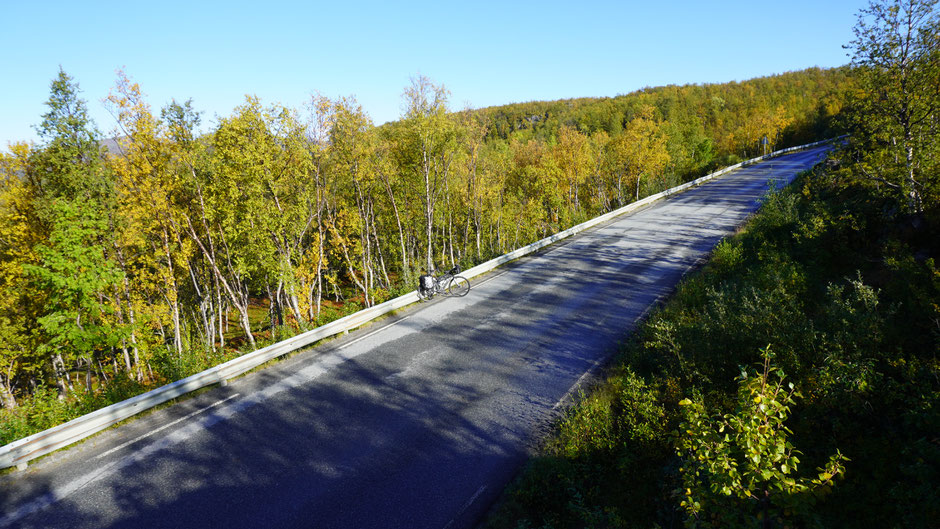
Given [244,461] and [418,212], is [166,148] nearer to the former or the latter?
[244,461]

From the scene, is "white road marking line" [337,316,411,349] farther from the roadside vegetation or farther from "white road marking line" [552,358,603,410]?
the roadside vegetation

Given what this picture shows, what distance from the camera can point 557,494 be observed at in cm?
550

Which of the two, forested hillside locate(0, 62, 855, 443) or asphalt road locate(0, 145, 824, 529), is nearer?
asphalt road locate(0, 145, 824, 529)

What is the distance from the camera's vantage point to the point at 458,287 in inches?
597

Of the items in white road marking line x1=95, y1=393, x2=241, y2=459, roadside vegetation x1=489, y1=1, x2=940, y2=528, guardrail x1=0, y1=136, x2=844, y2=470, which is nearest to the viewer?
roadside vegetation x1=489, y1=1, x2=940, y2=528

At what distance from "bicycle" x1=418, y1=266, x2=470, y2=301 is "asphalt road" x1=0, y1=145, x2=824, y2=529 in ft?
4.33

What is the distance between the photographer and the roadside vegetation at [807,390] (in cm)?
339

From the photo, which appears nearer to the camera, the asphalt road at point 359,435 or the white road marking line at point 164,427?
the asphalt road at point 359,435

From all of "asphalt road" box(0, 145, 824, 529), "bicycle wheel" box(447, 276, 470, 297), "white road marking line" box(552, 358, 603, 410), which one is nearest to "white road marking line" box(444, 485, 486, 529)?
"asphalt road" box(0, 145, 824, 529)

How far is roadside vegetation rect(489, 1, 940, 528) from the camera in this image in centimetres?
339

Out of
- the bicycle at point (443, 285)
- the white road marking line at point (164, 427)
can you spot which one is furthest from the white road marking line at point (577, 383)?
the white road marking line at point (164, 427)

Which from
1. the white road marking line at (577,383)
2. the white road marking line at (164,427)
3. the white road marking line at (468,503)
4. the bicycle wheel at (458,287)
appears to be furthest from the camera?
the bicycle wheel at (458,287)

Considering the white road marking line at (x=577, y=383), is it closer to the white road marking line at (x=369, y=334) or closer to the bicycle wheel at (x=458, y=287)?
the white road marking line at (x=369, y=334)

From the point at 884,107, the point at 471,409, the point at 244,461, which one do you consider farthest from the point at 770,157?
the point at 244,461
